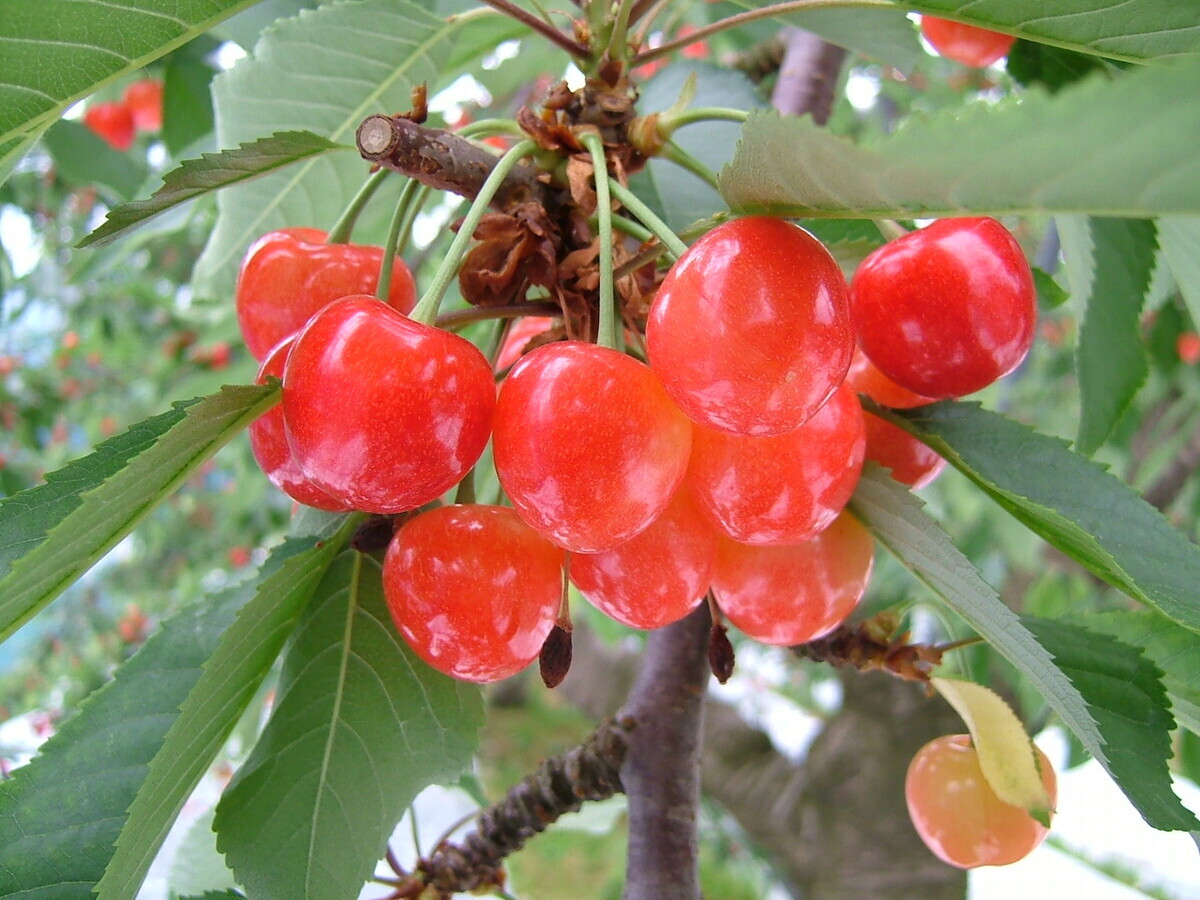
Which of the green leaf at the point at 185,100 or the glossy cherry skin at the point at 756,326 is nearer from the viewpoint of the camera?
the glossy cherry skin at the point at 756,326

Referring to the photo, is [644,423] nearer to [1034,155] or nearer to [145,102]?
[1034,155]

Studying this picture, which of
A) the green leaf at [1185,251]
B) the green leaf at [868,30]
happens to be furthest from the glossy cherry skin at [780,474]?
the green leaf at [868,30]

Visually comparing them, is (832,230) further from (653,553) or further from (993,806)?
(993,806)

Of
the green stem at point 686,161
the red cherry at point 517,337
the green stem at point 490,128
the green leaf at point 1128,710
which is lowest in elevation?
the green leaf at point 1128,710

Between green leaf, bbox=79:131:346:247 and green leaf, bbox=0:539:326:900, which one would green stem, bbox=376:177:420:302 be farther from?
green leaf, bbox=0:539:326:900

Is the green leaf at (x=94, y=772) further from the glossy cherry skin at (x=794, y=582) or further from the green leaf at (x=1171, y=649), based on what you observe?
the green leaf at (x=1171, y=649)

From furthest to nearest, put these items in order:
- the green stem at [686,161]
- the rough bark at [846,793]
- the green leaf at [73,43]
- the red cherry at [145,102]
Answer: the red cherry at [145,102], the rough bark at [846,793], the green stem at [686,161], the green leaf at [73,43]

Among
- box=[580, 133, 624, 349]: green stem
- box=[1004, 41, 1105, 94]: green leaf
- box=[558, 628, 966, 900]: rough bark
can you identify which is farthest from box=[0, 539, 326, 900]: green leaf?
box=[558, 628, 966, 900]: rough bark
